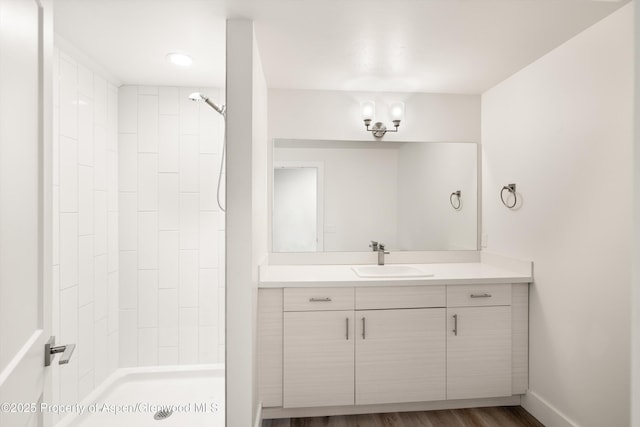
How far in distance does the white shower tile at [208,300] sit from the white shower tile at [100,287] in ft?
2.14

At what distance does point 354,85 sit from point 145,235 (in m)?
2.01

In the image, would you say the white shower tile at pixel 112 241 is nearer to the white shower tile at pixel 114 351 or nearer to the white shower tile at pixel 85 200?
the white shower tile at pixel 85 200

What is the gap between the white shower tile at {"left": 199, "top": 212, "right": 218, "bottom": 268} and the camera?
8.71 feet

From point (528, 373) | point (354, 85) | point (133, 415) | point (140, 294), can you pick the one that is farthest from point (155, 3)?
point (528, 373)

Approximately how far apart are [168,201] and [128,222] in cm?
34

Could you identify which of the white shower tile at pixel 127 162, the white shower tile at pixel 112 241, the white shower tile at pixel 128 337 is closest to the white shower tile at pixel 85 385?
the white shower tile at pixel 128 337

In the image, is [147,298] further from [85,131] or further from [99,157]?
[85,131]

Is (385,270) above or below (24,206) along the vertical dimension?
below

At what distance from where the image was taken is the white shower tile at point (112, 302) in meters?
2.46

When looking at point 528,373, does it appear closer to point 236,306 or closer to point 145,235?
point 236,306

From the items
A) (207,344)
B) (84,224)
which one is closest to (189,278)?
(207,344)

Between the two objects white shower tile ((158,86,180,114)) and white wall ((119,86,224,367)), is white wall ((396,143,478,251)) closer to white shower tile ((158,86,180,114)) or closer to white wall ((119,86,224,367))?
white wall ((119,86,224,367))

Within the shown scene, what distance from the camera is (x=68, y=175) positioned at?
2035 millimetres

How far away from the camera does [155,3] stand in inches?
60.6
